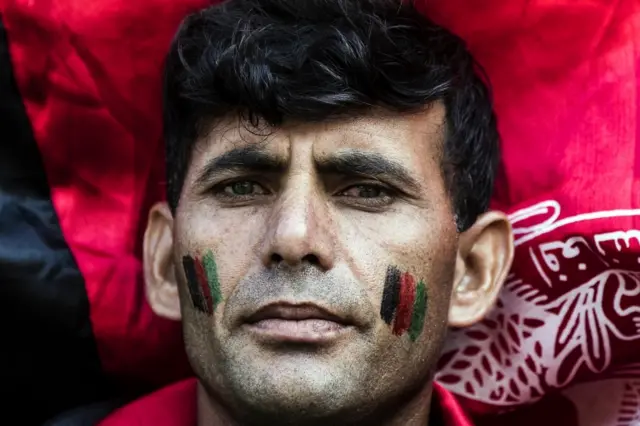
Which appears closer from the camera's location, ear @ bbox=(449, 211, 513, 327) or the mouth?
the mouth

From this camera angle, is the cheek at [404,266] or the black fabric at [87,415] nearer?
the cheek at [404,266]

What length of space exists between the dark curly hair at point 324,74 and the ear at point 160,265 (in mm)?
66

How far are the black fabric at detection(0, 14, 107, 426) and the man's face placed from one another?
400mm

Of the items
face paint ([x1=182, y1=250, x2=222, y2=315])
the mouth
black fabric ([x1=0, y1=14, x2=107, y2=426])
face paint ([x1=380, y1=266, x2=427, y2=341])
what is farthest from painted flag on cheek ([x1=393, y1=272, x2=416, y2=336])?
black fabric ([x1=0, y1=14, x2=107, y2=426])

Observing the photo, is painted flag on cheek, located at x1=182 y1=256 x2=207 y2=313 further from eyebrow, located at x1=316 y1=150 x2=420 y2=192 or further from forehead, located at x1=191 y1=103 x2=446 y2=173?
eyebrow, located at x1=316 y1=150 x2=420 y2=192

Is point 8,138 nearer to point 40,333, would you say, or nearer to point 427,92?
point 40,333

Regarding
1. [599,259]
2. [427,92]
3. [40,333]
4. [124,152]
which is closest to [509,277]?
[599,259]

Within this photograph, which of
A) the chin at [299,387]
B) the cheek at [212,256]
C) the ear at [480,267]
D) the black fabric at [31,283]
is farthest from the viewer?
the black fabric at [31,283]

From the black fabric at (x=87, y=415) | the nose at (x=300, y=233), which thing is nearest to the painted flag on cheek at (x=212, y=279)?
the nose at (x=300, y=233)

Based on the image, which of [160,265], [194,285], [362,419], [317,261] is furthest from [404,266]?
[160,265]

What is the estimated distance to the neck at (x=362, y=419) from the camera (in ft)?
5.80

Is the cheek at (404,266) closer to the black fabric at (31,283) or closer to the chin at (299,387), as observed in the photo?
the chin at (299,387)

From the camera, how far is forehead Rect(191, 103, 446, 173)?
1818mm

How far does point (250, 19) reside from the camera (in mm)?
1964
